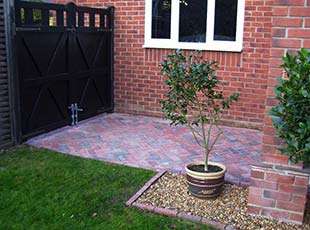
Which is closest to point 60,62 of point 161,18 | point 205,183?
point 161,18

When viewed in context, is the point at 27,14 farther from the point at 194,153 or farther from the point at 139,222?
the point at 139,222

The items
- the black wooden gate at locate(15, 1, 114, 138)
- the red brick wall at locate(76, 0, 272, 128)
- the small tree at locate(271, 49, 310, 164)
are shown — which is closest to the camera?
the small tree at locate(271, 49, 310, 164)

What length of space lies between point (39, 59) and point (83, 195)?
8.86 feet

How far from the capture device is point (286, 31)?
3.32 m

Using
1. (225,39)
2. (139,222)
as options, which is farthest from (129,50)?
(139,222)

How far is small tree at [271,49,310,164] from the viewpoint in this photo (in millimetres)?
2996

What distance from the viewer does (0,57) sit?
5.44 metres

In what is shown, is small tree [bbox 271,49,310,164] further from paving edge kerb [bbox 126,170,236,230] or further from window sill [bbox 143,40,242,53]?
window sill [bbox 143,40,242,53]

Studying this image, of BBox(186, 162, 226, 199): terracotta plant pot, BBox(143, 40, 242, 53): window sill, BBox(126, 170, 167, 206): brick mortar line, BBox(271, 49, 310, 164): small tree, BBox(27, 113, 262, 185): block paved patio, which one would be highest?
BBox(143, 40, 242, 53): window sill

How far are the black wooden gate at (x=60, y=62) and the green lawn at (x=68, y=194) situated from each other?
1.00 meters

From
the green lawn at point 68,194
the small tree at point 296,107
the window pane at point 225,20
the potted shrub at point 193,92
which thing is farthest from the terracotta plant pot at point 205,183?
the window pane at point 225,20

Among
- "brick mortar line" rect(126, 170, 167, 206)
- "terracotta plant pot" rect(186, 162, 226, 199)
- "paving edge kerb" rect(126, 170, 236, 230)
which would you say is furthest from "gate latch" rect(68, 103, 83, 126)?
"terracotta plant pot" rect(186, 162, 226, 199)

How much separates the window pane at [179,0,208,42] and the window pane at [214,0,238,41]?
22 centimetres

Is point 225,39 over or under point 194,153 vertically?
over
